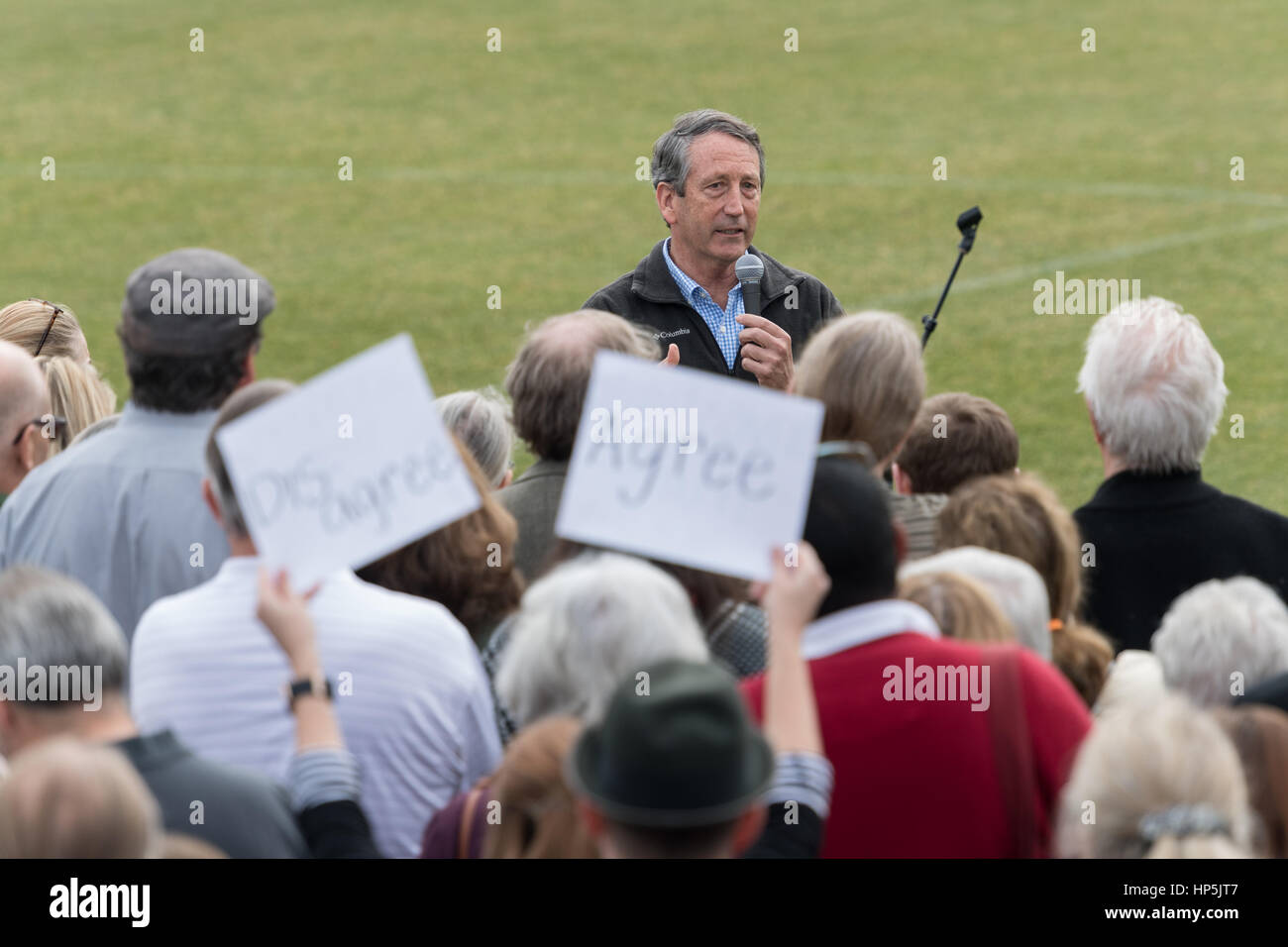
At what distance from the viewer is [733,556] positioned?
2.93 metres

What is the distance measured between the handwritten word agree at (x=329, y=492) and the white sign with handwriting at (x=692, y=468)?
0.27 metres

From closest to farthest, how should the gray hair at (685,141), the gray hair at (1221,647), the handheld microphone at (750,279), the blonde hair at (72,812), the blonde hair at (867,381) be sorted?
the blonde hair at (72,812), the gray hair at (1221,647), the blonde hair at (867,381), the handheld microphone at (750,279), the gray hair at (685,141)

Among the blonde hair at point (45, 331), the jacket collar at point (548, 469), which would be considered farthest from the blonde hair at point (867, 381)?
the blonde hair at point (45, 331)

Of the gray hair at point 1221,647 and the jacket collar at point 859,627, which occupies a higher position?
the jacket collar at point 859,627

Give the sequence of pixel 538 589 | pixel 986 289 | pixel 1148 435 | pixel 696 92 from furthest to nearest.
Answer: pixel 696 92
pixel 986 289
pixel 1148 435
pixel 538 589

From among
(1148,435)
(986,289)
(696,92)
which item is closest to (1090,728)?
(1148,435)

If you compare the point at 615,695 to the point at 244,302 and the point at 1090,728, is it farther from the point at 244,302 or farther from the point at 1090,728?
the point at 244,302

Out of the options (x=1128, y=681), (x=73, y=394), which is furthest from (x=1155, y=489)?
(x=73, y=394)

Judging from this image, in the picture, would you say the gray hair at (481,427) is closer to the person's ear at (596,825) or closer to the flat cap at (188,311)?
the flat cap at (188,311)

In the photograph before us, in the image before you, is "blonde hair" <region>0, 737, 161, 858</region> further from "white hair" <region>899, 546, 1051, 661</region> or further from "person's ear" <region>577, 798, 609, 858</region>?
"white hair" <region>899, 546, 1051, 661</region>

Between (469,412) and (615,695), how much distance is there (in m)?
2.02

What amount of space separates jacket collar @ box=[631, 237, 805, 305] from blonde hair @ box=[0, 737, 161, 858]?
3861mm

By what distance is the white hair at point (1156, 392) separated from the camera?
4371mm

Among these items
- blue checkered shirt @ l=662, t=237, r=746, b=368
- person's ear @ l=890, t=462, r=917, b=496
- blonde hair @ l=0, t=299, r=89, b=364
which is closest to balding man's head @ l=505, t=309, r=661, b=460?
person's ear @ l=890, t=462, r=917, b=496
